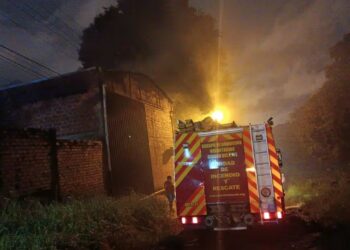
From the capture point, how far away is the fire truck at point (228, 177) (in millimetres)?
6887

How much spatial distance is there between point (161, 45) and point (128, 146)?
12.5 metres

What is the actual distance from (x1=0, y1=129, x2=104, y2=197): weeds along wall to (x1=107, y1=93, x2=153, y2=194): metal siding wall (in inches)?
47.2

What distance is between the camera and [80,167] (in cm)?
1036

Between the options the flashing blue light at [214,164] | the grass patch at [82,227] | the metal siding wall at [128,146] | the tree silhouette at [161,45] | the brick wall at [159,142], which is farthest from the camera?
the tree silhouette at [161,45]

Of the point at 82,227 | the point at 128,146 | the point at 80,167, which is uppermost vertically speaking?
the point at 128,146

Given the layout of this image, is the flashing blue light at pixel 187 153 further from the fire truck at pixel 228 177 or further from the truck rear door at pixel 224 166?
the truck rear door at pixel 224 166

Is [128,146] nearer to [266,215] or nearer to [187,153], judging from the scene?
[187,153]

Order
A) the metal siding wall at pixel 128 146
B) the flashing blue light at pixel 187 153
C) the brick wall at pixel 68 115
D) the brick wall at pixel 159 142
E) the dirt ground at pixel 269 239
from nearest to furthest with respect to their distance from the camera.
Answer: the dirt ground at pixel 269 239 → the flashing blue light at pixel 187 153 → the brick wall at pixel 68 115 → the metal siding wall at pixel 128 146 → the brick wall at pixel 159 142

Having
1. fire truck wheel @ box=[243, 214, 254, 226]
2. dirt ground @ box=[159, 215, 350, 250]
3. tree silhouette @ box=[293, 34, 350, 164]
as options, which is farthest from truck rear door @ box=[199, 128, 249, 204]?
tree silhouette @ box=[293, 34, 350, 164]

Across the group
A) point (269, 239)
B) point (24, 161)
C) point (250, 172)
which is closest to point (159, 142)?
point (24, 161)

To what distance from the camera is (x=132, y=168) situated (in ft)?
45.4

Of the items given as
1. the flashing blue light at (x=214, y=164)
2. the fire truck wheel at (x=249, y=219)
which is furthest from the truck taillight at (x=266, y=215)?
the flashing blue light at (x=214, y=164)

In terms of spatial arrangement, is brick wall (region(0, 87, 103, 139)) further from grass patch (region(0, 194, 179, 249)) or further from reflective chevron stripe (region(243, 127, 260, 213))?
reflective chevron stripe (region(243, 127, 260, 213))

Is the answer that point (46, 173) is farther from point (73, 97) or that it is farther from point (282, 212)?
point (282, 212)
